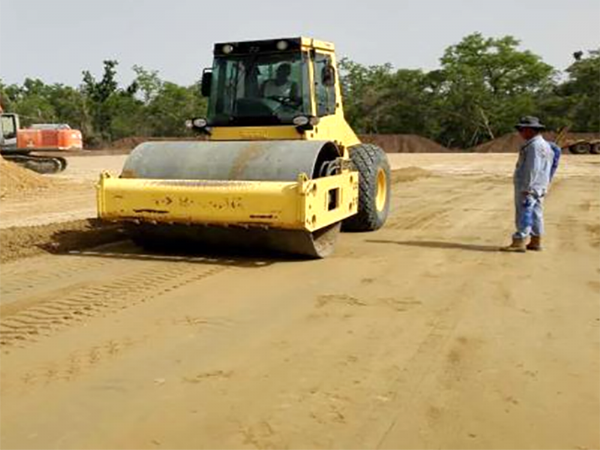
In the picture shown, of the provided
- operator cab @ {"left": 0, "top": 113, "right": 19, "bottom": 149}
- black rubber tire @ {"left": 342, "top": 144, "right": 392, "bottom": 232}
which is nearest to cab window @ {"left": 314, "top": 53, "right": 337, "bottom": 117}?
black rubber tire @ {"left": 342, "top": 144, "right": 392, "bottom": 232}

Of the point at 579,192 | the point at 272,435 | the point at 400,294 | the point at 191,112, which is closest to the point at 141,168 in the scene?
the point at 400,294

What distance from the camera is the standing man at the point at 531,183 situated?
8492 mm

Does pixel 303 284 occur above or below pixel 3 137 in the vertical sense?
below

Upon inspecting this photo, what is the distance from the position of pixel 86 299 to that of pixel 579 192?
13327 millimetres

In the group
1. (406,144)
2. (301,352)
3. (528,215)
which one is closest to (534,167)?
(528,215)

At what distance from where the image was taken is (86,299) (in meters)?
6.13

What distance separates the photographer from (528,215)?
845cm

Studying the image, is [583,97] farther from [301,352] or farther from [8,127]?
[301,352]

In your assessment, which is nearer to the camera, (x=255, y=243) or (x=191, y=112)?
(x=255, y=243)

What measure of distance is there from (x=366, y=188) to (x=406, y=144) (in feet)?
159

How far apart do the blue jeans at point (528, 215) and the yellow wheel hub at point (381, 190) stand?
8.04ft

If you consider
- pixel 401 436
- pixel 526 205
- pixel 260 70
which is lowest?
pixel 401 436

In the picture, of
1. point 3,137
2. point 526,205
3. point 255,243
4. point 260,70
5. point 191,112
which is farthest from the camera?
point 191,112

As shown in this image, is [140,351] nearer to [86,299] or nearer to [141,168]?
[86,299]
